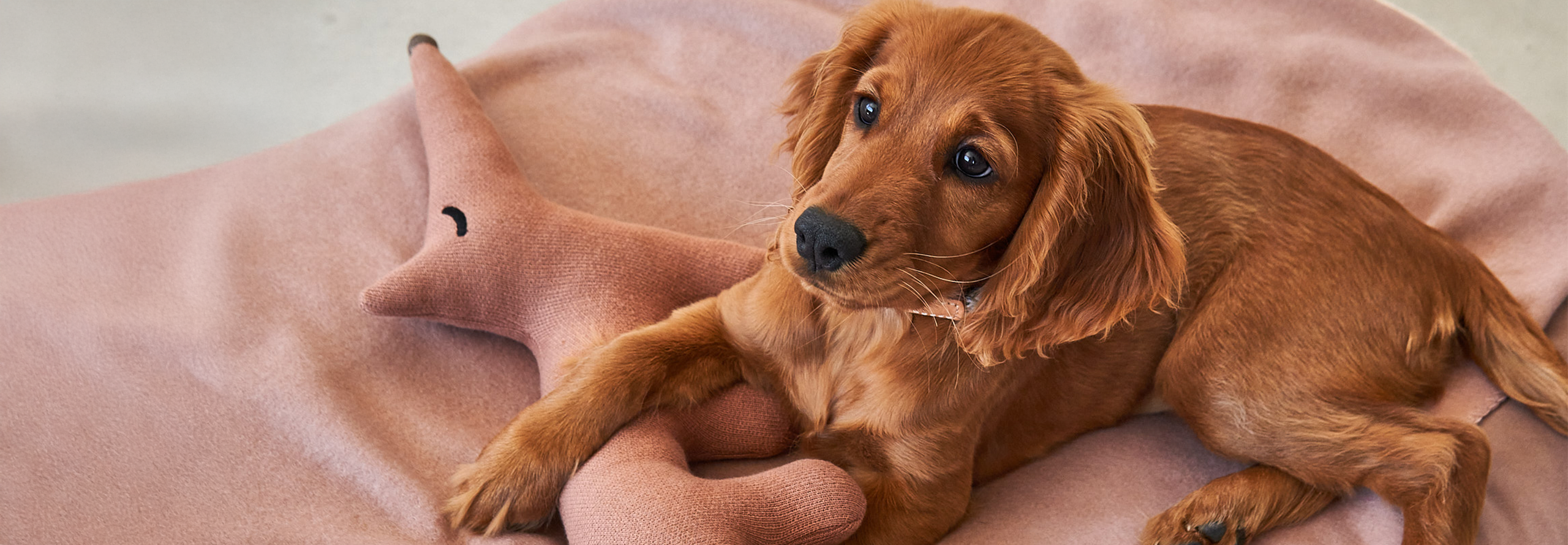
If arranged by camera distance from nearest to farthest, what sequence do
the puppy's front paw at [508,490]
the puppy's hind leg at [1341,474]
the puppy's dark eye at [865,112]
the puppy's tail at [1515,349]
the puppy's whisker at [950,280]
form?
the puppy's whisker at [950,280] → the puppy's dark eye at [865,112] → the puppy's front paw at [508,490] → the puppy's hind leg at [1341,474] → the puppy's tail at [1515,349]

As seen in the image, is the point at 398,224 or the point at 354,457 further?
the point at 398,224

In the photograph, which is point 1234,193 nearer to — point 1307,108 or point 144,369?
point 1307,108

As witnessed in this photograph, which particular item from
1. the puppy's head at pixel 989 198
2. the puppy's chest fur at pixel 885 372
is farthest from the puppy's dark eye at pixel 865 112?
the puppy's chest fur at pixel 885 372

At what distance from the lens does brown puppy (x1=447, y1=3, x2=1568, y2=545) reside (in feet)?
6.61

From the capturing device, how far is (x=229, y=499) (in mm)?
2367

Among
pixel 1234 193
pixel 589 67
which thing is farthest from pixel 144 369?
pixel 1234 193

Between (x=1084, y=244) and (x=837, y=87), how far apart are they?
613mm

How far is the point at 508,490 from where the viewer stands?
2254mm

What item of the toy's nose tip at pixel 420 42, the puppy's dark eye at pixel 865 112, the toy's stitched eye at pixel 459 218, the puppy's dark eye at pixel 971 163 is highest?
the puppy's dark eye at pixel 865 112

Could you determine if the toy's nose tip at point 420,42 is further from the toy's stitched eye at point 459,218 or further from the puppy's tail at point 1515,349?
the puppy's tail at point 1515,349

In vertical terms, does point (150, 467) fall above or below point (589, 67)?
below

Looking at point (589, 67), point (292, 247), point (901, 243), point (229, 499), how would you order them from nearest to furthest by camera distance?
point (901, 243)
point (229, 499)
point (292, 247)
point (589, 67)

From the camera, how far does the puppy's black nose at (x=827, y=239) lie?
1873mm

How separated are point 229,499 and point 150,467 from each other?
198 mm
